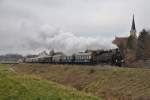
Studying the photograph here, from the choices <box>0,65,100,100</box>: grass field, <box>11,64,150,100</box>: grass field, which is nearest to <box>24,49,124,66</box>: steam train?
<box>11,64,150,100</box>: grass field

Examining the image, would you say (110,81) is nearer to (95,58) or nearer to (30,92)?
(30,92)

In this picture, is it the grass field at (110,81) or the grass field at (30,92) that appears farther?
the grass field at (110,81)

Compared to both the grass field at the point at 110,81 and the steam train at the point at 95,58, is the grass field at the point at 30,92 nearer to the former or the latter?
the grass field at the point at 110,81

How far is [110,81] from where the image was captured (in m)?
44.6

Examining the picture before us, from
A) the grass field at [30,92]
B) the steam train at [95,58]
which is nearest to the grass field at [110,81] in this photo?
the steam train at [95,58]

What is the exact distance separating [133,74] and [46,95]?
22.8 meters

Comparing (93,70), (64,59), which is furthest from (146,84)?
(64,59)

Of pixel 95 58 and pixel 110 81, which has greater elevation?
pixel 95 58

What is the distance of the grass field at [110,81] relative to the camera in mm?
35631

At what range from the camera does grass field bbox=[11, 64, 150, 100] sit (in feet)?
117

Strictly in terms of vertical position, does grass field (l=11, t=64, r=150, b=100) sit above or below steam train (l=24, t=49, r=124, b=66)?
below

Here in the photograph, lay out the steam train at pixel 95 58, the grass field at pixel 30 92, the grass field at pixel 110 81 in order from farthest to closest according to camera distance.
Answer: the steam train at pixel 95 58
the grass field at pixel 110 81
the grass field at pixel 30 92

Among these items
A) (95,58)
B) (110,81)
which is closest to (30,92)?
(110,81)

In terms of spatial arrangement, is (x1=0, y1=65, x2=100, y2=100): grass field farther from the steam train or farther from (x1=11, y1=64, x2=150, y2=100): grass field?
the steam train
